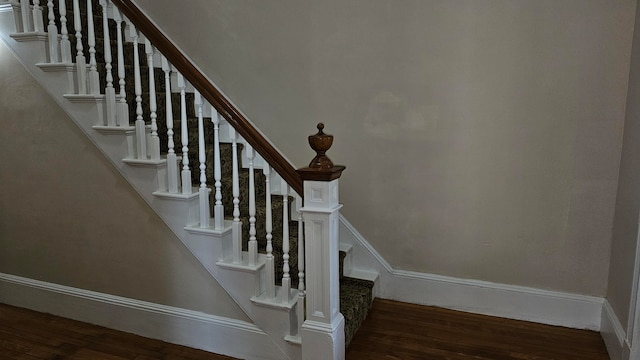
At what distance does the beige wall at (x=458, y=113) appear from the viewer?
2.58 m

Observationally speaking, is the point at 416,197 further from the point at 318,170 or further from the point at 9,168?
the point at 9,168

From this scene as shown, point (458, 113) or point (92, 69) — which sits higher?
point (92, 69)

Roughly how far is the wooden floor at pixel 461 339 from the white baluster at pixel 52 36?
251 centimetres

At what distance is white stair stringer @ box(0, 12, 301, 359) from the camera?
2.42m

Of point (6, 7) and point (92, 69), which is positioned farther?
point (6, 7)

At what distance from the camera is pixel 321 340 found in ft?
7.34

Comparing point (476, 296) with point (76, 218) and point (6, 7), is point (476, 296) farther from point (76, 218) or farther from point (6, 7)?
point (6, 7)

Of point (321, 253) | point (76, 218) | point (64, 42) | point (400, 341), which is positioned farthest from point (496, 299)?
point (64, 42)

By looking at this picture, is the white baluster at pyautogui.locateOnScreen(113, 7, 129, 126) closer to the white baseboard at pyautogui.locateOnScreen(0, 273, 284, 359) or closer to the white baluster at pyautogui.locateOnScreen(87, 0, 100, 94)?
the white baluster at pyautogui.locateOnScreen(87, 0, 100, 94)

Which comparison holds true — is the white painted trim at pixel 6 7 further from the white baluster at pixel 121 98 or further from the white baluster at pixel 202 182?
the white baluster at pixel 202 182

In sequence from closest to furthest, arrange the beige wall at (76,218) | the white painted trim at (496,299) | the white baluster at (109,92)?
1. the white baluster at (109,92)
2. the beige wall at (76,218)
3. the white painted trim at (496,299)

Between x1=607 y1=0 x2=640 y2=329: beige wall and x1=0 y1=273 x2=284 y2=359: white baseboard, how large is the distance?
1.93 metres

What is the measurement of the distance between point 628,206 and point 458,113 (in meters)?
1.08

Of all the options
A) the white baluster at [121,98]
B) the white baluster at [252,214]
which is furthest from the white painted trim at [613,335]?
the white baluster at [121,98]
